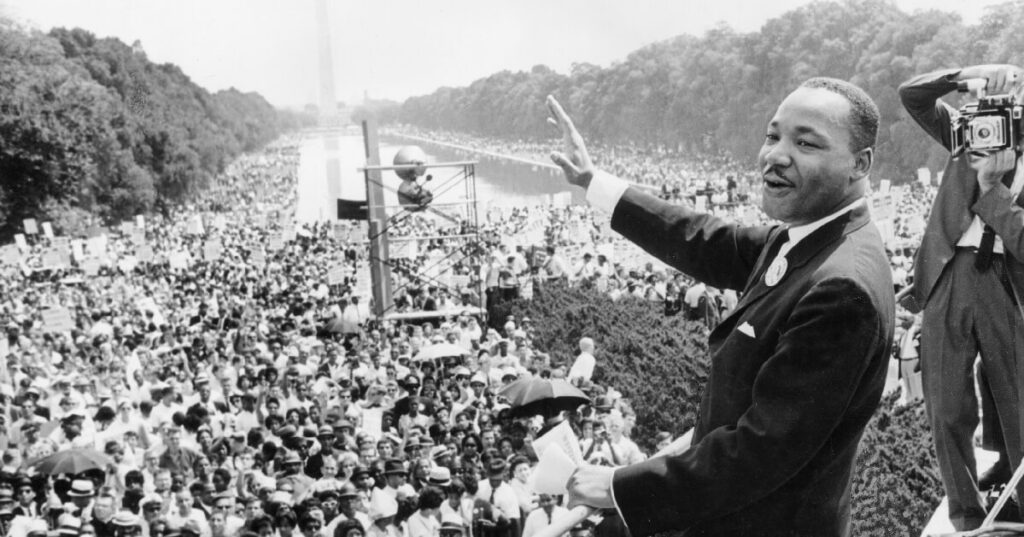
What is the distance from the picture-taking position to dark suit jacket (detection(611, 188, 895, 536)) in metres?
2.11

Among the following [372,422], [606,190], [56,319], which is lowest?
[56,319]

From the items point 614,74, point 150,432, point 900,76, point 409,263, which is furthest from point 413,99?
point 150,432

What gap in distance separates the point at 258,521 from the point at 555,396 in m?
3.22

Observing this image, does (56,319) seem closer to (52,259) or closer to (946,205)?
(52,259)

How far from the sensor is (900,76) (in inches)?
1734

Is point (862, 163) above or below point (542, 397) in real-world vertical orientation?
above

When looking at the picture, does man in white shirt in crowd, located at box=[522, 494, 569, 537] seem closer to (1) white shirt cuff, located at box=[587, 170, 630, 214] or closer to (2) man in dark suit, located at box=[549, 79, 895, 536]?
(1) white shirt cuff, located at box=[587, 170, 630, 214]

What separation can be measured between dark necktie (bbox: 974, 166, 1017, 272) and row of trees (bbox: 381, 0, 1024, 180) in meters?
33.8

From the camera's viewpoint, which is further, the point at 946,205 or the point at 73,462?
→ the point at 73,462

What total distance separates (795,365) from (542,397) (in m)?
7.65

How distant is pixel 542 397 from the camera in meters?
9.70

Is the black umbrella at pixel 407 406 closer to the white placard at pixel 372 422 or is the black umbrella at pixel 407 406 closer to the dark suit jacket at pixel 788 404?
the white placard at pixel 372 422

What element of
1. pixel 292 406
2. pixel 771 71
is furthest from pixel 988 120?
pixel 771 71

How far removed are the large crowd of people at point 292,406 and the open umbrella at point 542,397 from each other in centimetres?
12
